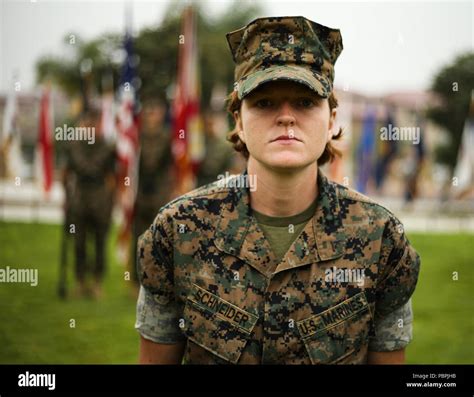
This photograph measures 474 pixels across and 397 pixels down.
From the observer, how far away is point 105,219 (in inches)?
340

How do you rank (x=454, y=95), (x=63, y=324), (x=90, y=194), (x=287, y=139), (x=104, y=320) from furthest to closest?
1. (x=454, y=95)
2. (x=90, y=194)
3. (x=104, y=320)
4. (x=63, y=324)
5. (x=287, y=139)

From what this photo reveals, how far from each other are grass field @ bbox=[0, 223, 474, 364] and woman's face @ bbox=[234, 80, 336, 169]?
4.12 metres

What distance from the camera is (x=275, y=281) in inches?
83.4

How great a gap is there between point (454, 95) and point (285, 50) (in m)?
19.5

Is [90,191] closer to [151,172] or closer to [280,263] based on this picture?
[151,172]

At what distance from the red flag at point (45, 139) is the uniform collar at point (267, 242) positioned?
27.9ft

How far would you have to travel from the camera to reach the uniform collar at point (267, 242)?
2113 millimetres

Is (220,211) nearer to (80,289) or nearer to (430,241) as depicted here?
(80,289)

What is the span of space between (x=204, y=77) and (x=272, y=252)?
93.2 feet
